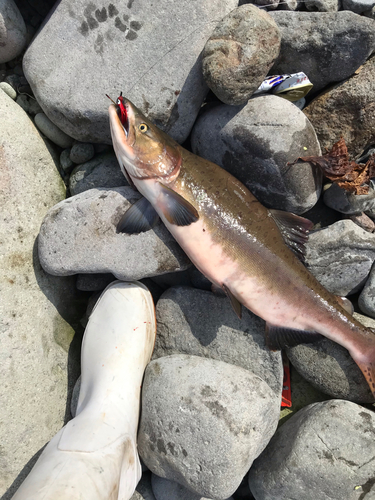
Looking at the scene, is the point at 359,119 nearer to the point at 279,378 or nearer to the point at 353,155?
the point at 353,155

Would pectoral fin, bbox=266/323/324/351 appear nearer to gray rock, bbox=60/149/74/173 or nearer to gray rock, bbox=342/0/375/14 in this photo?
gray rock, bbox=60/149/74/173

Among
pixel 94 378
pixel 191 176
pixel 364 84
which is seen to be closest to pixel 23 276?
pixel 94 378

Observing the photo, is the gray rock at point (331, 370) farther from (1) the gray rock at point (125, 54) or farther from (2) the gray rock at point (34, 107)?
(2) the gray rock at point (34, 107)

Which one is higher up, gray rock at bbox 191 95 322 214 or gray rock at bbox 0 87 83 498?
gray rock at bbox 191 95 322 214

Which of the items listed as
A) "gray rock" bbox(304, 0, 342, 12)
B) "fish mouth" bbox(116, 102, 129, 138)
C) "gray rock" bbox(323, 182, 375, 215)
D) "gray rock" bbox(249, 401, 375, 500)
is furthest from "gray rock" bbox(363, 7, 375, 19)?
"gray rock" bbox(249, 401, 375, 500)

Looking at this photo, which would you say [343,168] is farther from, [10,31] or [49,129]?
[10,31]
